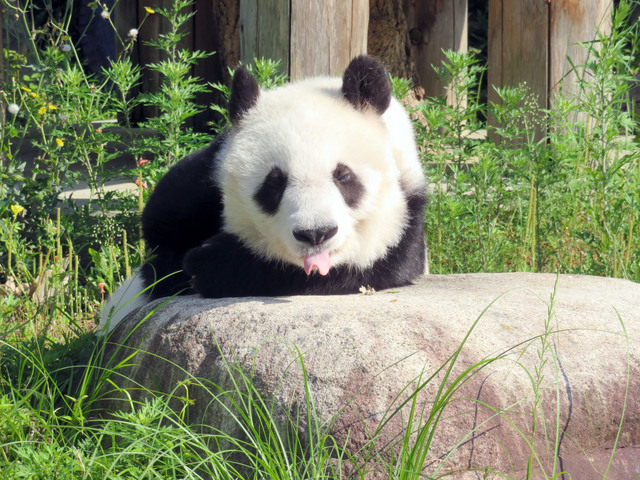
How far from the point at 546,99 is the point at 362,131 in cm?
275

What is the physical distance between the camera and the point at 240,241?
2.71 metres

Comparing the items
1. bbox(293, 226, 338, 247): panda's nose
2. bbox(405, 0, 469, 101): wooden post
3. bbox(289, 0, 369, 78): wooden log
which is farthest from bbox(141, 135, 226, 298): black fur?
A: bbox(405, 0, 469, 101): wooden post

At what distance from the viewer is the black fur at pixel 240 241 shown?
2.65 meters

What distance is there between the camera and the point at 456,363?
2.12 m

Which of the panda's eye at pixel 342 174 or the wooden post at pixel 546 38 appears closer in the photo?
the panda's eye at pixel 342 174

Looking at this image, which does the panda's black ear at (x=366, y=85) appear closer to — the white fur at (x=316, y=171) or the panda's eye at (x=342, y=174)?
the white fur at (x=316, y=171)

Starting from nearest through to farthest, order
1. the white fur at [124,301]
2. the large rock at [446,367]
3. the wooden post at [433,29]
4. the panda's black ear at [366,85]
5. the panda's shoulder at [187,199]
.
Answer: the large rock at [446,367] < the panda's black ear at [366,85] < the panda's shoulder at [187,199] < the white fur at [124,301] < the wooden post at [433,29]

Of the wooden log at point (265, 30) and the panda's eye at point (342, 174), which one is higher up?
the wooden log at point (265, 30)

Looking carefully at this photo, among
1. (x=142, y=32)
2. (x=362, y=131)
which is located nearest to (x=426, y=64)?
(x=142, y=32)

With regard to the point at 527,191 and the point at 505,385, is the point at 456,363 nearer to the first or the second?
the point at 505,385

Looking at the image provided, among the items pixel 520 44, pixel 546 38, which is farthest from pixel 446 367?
pixel 520 44

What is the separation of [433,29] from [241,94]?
4240mm

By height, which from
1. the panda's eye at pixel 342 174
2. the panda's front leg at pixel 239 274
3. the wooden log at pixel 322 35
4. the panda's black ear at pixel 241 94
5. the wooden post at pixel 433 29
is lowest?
the panda's front leg at pixel 239 274

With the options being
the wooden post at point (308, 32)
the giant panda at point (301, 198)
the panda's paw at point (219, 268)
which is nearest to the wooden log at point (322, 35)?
the wooden post at point (308, 32)
